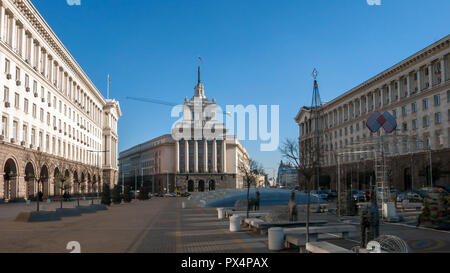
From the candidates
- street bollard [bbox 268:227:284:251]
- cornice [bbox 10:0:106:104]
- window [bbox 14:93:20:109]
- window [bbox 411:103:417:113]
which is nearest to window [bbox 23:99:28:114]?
window [bbox 14:93:20:109]

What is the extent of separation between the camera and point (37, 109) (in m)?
51.8

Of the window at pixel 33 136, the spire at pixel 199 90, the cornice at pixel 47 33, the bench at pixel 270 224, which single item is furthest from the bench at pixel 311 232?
the spire at pixel 199 90

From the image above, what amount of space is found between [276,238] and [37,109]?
47008mm

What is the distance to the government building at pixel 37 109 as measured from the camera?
42.5m

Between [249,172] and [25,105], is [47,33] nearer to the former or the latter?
[25,105]

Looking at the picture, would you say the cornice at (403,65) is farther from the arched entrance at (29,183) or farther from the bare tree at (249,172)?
the arched entrance at (29,183)

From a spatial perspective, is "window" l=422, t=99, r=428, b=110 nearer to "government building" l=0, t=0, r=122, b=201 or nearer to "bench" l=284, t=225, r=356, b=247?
"government building" l=0, t=0, r=122, b=201

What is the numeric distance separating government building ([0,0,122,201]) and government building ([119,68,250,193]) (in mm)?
47870

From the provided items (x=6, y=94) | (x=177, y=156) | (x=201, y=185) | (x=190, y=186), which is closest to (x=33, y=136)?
(x=6, y=94)

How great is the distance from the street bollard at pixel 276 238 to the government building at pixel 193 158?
380ft

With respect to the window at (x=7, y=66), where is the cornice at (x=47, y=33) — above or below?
above

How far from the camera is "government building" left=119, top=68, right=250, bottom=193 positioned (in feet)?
432

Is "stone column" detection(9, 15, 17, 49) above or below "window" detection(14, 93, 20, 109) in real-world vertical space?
above
